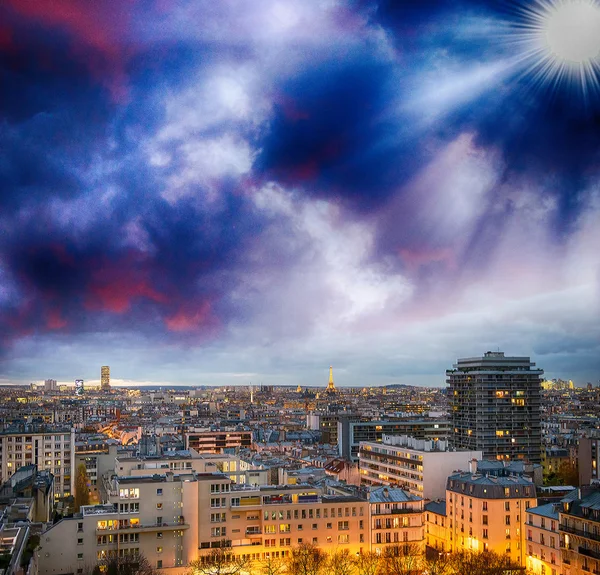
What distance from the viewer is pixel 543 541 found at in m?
30.4

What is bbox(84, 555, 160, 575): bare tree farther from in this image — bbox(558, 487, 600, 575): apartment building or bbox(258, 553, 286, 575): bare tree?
bbox(558, 487, 600, 575): apartment building

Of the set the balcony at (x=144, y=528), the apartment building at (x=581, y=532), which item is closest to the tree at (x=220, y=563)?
the balcony at (x=144, y=528)

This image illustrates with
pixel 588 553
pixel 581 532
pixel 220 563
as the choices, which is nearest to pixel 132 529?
pixel 220 563

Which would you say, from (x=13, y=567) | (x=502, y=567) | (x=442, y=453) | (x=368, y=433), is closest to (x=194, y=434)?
(x=368, y=433)

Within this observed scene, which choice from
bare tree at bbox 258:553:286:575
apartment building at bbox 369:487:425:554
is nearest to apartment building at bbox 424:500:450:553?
apartment building at bbox 369:487:425:554

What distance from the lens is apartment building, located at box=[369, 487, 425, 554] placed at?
32188mm

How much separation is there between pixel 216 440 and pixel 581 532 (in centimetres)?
5247

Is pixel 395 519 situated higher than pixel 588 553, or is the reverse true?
pixel 395 519

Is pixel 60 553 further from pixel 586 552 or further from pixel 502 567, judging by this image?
pixel 586 552

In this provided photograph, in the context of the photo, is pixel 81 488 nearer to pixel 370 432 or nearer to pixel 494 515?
pixel 370 432

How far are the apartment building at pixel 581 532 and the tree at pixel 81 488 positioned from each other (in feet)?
86.9

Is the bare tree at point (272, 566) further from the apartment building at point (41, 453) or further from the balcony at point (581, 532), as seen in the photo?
the apartment building at point (41, 453)

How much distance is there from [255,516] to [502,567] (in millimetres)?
9741

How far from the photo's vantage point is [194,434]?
7438 cm
